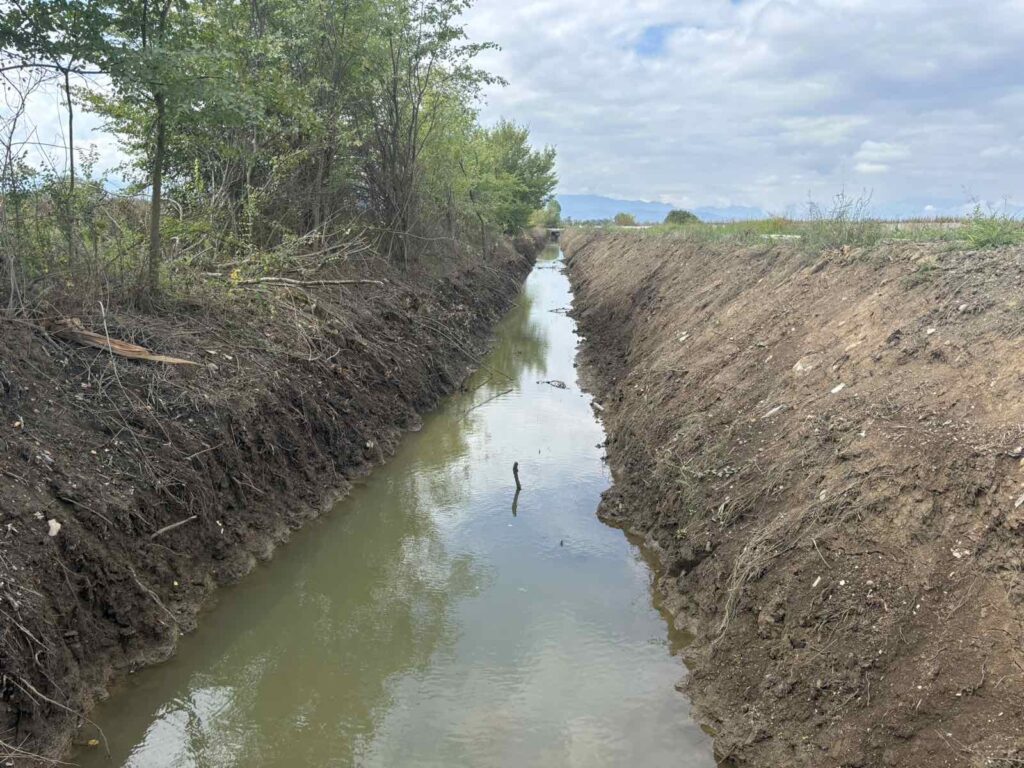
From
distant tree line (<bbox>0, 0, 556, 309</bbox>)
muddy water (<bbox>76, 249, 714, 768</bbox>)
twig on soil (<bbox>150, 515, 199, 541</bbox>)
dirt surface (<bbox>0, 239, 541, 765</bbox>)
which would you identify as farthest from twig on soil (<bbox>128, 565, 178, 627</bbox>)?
distant tree line (<bbox>0, 0, 556, 309</bbox>)

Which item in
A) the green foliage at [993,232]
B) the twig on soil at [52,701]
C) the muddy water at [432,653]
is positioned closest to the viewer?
the twig on soil at [52,701]

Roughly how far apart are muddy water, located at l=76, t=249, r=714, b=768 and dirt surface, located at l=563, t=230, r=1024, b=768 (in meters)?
0.49

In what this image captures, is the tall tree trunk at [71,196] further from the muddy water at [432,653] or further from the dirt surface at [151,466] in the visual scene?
the muddy water at [432,653]

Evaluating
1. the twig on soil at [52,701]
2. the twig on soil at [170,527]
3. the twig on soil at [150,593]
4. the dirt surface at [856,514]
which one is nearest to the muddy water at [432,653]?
the twig on soil at [52,701]

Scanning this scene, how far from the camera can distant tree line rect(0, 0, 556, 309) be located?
22.6 feet

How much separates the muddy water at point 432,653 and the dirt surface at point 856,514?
491 millimetres

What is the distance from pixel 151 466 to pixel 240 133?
7774 mm

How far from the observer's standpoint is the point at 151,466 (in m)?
6.13

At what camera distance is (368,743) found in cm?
475

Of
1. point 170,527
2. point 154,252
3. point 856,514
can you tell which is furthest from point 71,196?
point 856,514

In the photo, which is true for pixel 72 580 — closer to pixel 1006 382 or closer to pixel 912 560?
pixel 912 560

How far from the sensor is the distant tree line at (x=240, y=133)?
6902 millimetres

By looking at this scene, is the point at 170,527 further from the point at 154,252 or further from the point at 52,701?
the point at 154,252

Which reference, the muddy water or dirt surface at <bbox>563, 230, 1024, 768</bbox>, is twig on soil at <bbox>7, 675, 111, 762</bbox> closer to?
the muddy water
